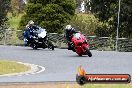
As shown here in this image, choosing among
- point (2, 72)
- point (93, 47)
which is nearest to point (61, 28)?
point (93, 47)

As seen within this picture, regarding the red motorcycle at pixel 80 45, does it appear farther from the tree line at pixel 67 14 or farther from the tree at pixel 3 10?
the tree at pixel 3 10

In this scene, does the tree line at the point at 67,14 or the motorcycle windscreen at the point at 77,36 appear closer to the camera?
the motorcycle windscreen at the point at 77,36

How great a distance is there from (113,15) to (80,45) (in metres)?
18.7

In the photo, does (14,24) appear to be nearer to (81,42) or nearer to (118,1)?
(118,1)

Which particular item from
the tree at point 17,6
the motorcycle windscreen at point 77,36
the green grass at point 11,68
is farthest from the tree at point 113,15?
the tree at point 17,6

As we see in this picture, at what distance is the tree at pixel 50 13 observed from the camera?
45.1m

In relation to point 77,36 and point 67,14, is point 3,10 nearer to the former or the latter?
point 67,14

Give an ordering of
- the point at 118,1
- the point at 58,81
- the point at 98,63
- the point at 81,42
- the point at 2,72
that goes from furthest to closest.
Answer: the point at 118,1, the point at 81,42, the point at 98,63, the point at 2,72, the point at 58,81

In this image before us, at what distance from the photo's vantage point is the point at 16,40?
119ft

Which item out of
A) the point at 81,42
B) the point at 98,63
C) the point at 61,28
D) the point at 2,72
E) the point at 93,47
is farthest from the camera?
the point at 61,28

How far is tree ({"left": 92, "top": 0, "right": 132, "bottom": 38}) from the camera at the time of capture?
4206 cm

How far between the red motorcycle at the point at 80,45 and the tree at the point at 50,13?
19884 millimetres

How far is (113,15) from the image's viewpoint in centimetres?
4272

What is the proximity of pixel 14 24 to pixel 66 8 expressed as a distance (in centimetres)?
3266
